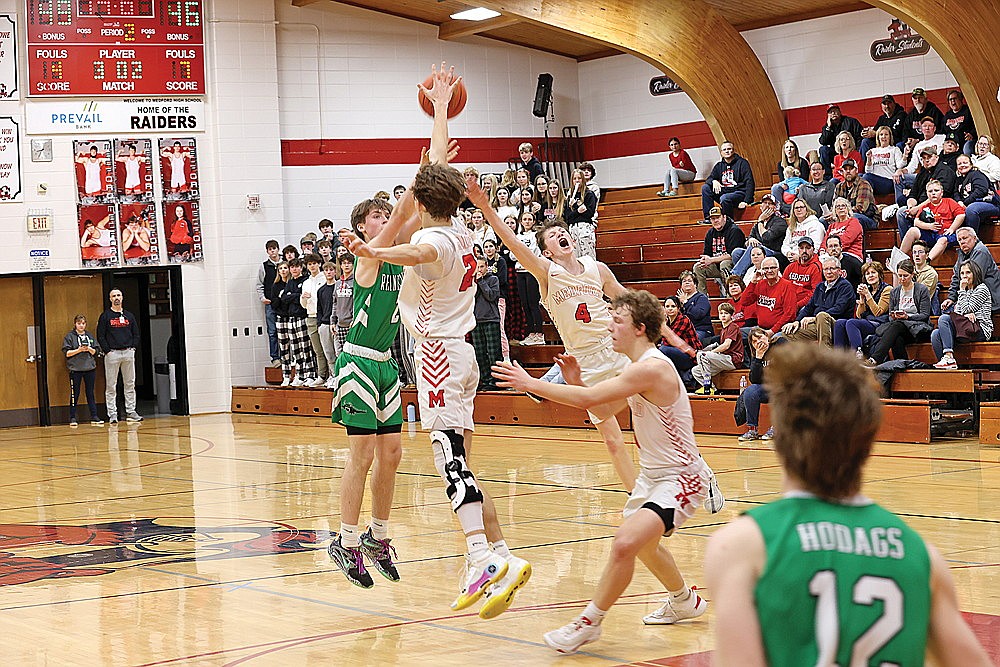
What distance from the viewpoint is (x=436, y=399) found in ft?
17.6

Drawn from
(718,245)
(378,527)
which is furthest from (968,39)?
(378,527)

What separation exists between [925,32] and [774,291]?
4.19 m

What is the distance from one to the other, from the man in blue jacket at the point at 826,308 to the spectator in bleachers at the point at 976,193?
199 centimetres

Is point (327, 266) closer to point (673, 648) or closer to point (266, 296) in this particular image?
point (266, 296)

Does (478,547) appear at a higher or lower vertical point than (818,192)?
lower

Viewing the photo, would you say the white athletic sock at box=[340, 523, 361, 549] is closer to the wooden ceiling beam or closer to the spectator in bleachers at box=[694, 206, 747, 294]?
the spectator in bleachers at box=[694, 206, 747, 294]

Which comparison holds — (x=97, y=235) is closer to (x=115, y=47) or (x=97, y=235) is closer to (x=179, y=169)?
(x=179, y=169)

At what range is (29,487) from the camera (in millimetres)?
10641

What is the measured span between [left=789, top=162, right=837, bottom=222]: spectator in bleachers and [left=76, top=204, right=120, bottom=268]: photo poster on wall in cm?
937

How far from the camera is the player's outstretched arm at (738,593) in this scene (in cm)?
183

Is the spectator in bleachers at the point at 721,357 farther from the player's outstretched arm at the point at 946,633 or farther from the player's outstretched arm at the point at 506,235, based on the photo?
the player's outstretched arm at the point at 946,633

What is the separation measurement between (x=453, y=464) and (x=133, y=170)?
547 inches

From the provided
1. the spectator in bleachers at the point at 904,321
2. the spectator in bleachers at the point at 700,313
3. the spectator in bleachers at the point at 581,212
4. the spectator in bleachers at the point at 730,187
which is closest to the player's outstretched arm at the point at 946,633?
the spectator in bleachers at the point at 904,321

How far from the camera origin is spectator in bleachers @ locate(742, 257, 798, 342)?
1274cm
